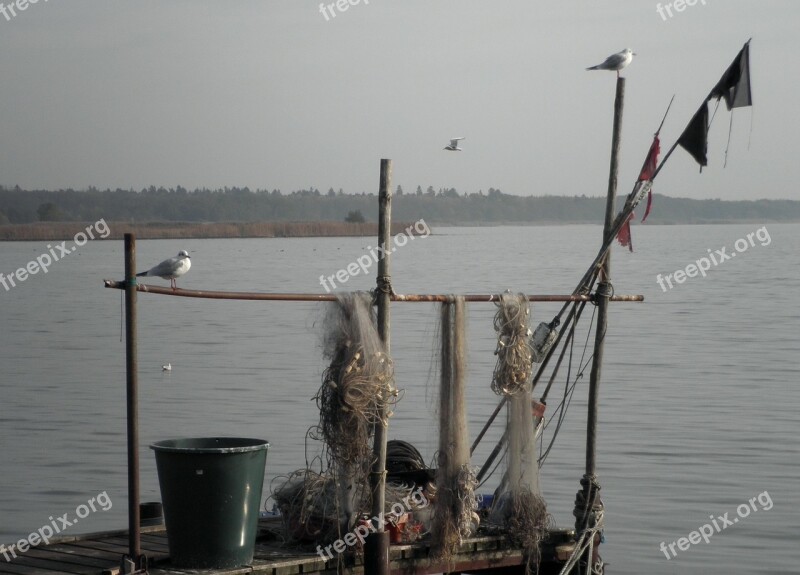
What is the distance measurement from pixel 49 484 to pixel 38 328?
796 inches

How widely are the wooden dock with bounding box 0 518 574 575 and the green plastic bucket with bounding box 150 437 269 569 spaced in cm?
10

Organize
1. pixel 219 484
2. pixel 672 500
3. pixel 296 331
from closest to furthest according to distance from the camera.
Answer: pixel 219 484
pixel 672 500
pixel 296 331

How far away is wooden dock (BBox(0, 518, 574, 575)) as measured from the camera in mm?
6875

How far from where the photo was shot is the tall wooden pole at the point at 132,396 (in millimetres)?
6543

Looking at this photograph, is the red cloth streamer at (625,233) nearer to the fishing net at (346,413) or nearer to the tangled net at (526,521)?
the tangled net at (526,521)

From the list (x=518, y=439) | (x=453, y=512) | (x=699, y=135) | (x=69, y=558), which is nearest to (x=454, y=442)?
(x=453, y=512)

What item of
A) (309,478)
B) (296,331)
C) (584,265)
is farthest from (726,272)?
(309,478)

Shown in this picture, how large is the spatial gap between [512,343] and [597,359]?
36.7 inches

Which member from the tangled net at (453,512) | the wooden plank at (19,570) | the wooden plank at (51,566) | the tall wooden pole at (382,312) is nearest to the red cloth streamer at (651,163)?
the tall wooden pole at (382,312)

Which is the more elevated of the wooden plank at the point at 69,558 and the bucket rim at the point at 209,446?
the bucket rim at the point at 209,446

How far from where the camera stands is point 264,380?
21.5 metres

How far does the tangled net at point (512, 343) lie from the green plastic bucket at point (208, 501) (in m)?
1.88

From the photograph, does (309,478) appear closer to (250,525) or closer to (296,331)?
(250,525)

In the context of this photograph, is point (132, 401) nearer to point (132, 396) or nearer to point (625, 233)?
point (132, 396)
